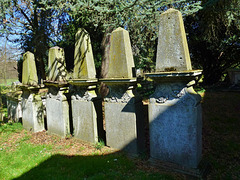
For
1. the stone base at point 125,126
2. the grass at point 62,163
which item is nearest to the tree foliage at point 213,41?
the stone base at point 125,126

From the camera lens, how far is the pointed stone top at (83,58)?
4.64m

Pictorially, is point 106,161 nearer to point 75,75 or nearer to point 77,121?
point 77,121

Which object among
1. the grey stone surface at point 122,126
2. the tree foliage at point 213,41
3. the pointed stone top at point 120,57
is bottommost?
the grey stone surface at point 122,126

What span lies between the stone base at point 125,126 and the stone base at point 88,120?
48cm

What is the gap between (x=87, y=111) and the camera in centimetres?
465

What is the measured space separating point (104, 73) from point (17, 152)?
4414mm

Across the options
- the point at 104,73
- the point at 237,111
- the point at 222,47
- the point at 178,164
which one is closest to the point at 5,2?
the point at 104,73

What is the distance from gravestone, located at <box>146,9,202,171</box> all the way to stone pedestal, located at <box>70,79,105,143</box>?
175cm

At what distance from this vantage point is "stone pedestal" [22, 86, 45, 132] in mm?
6203

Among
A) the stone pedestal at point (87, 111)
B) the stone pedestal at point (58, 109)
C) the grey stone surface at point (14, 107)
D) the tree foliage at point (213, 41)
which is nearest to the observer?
the stone pedestal at point (87, 111)

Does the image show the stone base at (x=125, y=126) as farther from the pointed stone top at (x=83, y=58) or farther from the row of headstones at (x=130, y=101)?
the pointed stone top at (x=83, y=58)

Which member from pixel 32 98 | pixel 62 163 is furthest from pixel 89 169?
pixel 32 98

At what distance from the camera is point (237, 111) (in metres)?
6.83

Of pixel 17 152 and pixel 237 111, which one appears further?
pixel 237 111
